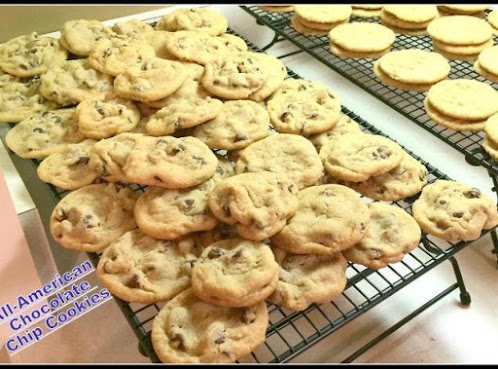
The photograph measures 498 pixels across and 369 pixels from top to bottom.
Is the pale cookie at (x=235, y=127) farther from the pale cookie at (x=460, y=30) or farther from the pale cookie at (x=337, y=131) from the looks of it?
the pale cookie at (x=460, y=30)

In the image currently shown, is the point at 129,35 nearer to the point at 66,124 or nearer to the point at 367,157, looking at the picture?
the point at 66,124

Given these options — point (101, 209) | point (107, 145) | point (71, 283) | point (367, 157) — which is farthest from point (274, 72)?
point (71, 283)

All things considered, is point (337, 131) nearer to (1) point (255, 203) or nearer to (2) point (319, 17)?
(1) point (255, 203)

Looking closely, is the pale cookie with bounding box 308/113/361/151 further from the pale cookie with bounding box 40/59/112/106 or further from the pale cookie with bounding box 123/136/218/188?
the pale cookie with bounding box 40/59/112/106

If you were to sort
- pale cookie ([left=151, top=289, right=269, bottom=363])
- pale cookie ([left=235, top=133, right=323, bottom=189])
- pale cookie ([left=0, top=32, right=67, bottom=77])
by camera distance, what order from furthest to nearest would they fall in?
pale cookie ([left=0, top=32, right=67, bottom=77]) → pale cookie ([left=235, top=133, right=323, bottom=189]) → pale cookie ([left=151, top=289, right=269, bottom=363])

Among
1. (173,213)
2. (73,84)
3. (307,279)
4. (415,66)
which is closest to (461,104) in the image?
(415,66)

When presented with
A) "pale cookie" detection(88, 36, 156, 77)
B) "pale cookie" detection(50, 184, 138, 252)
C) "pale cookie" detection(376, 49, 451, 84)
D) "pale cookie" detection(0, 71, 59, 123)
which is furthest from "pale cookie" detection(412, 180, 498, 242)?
"pale cookie" detection(0, 71, 59, 123)

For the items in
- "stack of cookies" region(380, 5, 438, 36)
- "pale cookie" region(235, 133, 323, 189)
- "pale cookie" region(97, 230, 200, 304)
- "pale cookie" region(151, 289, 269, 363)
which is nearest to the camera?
"pale cookie" region(151, 289, 269, 363)
